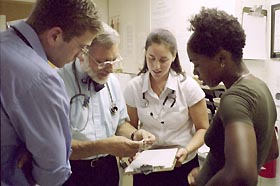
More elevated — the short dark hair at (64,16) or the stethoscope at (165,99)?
the short dark hair at (64,16)

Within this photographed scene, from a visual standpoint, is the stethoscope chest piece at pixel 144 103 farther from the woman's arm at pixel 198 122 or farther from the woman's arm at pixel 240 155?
the woman's arm at pixel 240 155

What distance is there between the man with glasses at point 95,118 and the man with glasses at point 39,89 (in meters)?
0.49

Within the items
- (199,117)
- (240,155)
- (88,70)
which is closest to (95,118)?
(88,70)

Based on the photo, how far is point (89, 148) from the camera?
4.93ft

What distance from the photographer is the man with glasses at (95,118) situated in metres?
1.54

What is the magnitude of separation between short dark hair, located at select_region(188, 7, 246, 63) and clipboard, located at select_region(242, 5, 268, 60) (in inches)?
37.8

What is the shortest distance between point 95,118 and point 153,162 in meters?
0.37

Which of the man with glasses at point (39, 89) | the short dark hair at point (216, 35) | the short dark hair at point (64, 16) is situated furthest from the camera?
the short dark hair at point (216, 35)

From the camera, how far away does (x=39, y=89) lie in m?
0.91

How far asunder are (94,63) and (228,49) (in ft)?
2.36

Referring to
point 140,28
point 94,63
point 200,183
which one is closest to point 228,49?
point 200,183

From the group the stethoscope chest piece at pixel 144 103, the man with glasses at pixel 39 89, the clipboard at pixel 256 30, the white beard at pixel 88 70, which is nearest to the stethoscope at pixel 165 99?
the stethoscope chest piece at pixel 144 103

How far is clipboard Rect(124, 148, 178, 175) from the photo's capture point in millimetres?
1588

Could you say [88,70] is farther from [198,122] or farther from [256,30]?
[256,30]
